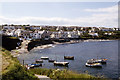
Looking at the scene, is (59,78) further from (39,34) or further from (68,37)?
(68,37)

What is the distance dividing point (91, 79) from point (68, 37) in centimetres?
7969

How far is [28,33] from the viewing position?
7638 cm

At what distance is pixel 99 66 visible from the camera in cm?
2455

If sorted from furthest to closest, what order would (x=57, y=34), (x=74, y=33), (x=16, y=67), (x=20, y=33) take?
(x=74, y=33)
(x=57, y=34)
(x=20, y=33)
(x=16, y=67)

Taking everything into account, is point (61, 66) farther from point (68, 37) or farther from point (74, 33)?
point (74, 33)

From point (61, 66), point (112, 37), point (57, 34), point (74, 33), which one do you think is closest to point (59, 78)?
point (61, 66)

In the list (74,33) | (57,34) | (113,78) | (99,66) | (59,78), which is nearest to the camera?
(59,78)

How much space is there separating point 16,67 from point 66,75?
13.3 ft

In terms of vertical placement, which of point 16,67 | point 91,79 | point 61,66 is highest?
point 16,67

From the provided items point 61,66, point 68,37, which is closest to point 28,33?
point 68,37

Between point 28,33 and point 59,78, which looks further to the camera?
point 28,33

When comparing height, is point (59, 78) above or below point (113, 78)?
above

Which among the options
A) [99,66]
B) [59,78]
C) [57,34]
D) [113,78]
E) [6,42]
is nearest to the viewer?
[59,78]

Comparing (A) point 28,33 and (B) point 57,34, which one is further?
(B) point 57,34
